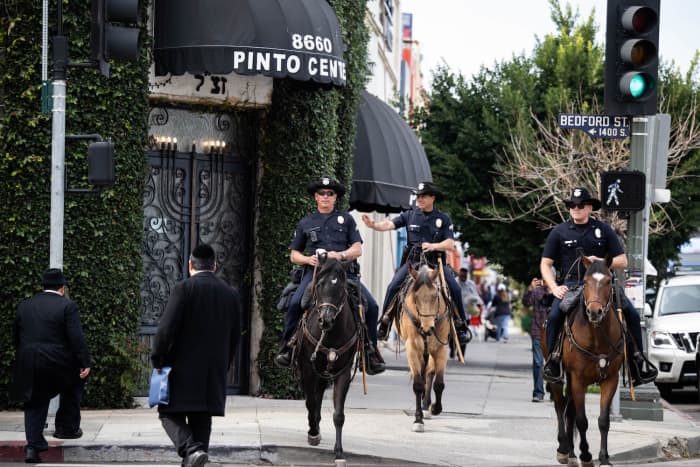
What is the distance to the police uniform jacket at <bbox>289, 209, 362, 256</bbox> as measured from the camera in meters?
13.6

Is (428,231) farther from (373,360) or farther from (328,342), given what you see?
(328,342)

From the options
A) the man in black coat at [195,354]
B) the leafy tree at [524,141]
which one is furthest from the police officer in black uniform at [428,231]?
the leafy tree at [524,141]

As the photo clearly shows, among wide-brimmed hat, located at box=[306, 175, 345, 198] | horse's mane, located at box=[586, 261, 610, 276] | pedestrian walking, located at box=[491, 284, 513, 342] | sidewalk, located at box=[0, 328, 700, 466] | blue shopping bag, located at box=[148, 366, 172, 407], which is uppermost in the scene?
wide-brimmed hat, located at box=[306, 175, 345, 198]

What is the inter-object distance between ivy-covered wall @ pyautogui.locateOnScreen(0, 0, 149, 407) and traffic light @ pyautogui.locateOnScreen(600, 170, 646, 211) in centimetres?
561

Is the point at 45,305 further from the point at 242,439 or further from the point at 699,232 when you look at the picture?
the point at 699,232

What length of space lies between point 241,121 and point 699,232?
56.0 ft

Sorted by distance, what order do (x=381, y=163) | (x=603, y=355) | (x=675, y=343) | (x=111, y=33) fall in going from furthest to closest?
1. (x=675, y=343)
2. (x=381, y=163)
3. (x=111, y=33)
4. (x=603, y=355)

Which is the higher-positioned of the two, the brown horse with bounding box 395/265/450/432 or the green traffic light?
the green traffic light

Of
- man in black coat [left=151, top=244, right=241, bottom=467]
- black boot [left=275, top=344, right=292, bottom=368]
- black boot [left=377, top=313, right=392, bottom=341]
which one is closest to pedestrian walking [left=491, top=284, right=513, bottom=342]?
black boot [left=377, top=313, right=392, bottom=341]

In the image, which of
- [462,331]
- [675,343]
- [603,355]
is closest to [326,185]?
[603,355]

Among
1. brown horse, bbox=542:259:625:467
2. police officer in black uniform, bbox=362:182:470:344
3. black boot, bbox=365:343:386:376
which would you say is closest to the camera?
brown horse, bbox=542:259:625:467

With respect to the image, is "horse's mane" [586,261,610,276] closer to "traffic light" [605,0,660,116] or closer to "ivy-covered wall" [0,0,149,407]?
"traffic light" [605,0,660,116]

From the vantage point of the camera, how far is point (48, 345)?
40.4 feet

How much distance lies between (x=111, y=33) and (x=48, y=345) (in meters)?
3.16
